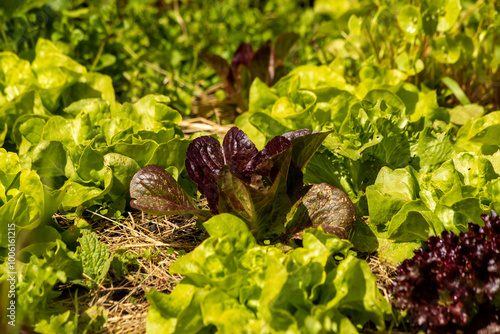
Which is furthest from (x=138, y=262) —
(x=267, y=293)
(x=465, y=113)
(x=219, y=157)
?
(x=465, y=113)

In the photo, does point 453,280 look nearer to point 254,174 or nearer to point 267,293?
point 267,293

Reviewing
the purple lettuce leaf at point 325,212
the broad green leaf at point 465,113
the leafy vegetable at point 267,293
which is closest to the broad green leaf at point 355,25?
the broad green leaf at point 465,113

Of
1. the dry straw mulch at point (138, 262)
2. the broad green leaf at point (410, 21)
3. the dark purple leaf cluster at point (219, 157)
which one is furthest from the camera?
the broad green leaf at point (410, 21)

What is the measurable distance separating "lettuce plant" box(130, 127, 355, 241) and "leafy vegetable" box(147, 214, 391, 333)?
0.59ft

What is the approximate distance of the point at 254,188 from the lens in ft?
5.57

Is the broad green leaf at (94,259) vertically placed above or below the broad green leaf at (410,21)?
below

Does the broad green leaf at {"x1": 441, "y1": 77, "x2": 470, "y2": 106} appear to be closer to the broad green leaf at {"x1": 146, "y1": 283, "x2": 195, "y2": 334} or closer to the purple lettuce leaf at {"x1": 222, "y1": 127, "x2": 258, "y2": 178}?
the purple lettuce leaf at {"x1": 222, "y1": 127, "x2": 258, "y2": 178}

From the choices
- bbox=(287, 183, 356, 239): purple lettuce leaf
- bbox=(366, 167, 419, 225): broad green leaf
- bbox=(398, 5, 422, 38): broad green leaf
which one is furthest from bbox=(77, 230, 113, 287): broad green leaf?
bbox=(398, 5, 422, 38): broad green leaf

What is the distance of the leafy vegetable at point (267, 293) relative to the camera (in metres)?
1.44

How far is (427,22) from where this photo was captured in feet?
8.79

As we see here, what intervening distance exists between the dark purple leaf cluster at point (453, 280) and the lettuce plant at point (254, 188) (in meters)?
0.33

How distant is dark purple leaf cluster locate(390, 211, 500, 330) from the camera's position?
1.46 meters

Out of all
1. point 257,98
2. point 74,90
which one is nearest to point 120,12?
point 74,90

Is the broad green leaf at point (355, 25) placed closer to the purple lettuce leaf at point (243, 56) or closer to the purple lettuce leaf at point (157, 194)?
the purple lettuce leaf at point (243, 56)
